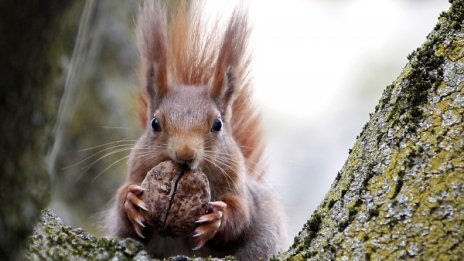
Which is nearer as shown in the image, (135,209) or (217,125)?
(135,209)

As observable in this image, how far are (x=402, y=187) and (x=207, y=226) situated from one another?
3.67ft

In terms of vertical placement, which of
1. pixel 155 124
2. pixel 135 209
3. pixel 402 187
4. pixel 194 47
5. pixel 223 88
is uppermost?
pixel 194 47

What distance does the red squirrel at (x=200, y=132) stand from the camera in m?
2.98

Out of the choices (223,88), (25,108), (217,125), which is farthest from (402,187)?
(223,88)

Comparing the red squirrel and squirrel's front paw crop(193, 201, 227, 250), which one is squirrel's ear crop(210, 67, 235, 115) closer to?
the red squirrel

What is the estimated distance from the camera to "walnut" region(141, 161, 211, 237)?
272cm

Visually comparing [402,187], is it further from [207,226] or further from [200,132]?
[200,132]

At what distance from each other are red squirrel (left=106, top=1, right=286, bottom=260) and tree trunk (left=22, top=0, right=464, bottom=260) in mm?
897

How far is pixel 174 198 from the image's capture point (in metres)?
2.72

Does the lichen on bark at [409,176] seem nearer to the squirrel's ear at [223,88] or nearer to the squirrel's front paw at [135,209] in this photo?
the squirrel's front paw at [135,209]

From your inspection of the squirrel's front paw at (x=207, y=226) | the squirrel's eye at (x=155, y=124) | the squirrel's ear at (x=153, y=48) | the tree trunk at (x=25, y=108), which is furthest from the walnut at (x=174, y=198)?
the tree trunk at (x=25, y=108)

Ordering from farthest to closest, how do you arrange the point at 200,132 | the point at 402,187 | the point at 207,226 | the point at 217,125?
the point at 217,125, the point at 200,132, the point at 207,226, the point at 402,187

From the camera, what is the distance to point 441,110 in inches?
76.4

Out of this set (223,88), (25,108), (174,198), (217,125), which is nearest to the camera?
(25,108)
